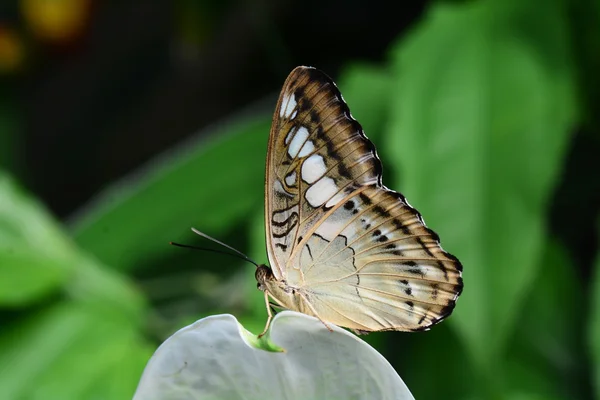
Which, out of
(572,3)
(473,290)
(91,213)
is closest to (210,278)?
(91,213)

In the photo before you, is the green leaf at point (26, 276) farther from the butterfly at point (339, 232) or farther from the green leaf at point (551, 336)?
the green leaf at point (551, 336)

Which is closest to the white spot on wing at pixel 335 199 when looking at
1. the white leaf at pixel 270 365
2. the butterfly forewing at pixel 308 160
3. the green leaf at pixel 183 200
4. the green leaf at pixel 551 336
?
the butterfly forewing at pixel 308 160

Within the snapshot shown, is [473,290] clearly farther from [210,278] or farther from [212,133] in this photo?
[212,133]

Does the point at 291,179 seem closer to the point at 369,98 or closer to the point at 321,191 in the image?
the point at 321,191

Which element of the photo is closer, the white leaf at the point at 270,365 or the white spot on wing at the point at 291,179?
the white leaf at the point at 270,365

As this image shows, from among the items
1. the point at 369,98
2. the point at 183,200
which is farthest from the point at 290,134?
the point at 183,200

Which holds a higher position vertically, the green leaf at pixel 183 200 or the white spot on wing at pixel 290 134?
the green leaf at pixel 183 200
